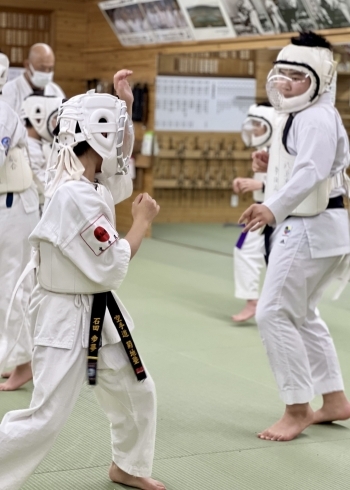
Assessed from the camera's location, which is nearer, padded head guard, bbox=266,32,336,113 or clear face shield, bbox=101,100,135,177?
clear face shield, bbox=101,100,135,177

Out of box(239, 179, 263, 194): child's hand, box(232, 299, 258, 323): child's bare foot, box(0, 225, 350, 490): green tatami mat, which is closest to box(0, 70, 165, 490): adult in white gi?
box(0, 225, 350, 490): green tatami mat

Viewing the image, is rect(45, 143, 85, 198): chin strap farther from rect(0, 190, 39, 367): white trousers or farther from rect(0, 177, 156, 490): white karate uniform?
rect(0, 190, 39, 367): white trousers

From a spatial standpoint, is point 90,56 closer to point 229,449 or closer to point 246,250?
point 246,250

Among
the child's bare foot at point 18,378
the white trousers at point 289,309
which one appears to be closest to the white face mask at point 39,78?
the child's bare foot at point 18,378

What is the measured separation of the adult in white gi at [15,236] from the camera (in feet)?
14.7

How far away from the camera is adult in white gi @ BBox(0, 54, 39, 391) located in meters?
4.48

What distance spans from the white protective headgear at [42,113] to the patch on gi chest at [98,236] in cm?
256

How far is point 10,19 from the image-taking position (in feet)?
40.0

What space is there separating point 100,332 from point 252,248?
12.8ft

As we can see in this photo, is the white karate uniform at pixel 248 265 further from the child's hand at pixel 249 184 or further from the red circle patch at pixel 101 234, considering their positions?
the red circle patch at pixel 101 234

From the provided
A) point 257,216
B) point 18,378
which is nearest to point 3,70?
point 18,378

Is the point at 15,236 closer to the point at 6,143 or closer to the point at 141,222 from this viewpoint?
the point at 6,143

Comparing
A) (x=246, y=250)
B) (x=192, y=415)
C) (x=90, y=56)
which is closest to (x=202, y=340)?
(x=246, y=250)

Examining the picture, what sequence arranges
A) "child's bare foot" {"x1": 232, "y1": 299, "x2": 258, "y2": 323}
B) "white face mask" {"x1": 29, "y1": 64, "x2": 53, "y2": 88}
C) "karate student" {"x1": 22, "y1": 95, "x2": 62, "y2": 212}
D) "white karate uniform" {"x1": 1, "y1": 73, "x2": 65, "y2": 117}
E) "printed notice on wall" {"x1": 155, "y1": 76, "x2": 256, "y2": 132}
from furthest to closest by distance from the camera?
"printed notice on wall" {"x1": 155, "y1": 76, "x2": 256, "y2": 132} → "white face mask" {"x1": 29, "y1": 64, "x2": 53, "y2": 88} → "white karate uniform" {"x1": 1, "y1": 73, "x2": 65, "y2": 117} → "child's bare foot" {"x1": 232, "y1": 299, "x2": 258, "y2": 323} → "karate student" {"x1": 22, "y1": 95, "x2": 62, "y2": 212}
